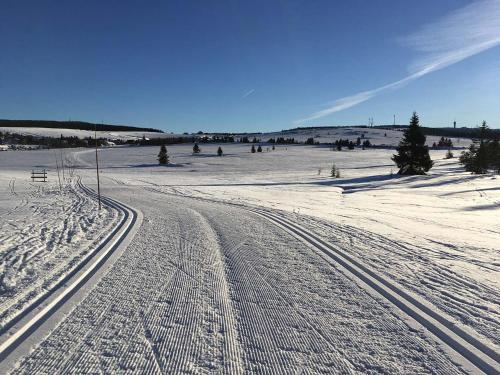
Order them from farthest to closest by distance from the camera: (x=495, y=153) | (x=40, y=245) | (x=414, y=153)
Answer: (x=495, y=153) < (x=414, y=153) < (x=40, y=245)

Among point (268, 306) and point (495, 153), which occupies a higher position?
point (495, 153)

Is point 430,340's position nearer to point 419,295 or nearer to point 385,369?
point 385,369

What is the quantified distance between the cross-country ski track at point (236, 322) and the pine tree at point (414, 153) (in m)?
34.4

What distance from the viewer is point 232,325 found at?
4.11m

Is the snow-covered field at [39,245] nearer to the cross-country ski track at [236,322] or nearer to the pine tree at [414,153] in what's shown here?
the cross-country ski track at [236,322]

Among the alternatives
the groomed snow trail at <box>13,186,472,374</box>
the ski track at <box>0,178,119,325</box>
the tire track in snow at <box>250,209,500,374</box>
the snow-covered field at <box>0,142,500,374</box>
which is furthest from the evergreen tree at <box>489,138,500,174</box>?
the groomed snow trail at <box>13,186,472,374</box>

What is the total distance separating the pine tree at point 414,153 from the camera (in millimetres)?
37594

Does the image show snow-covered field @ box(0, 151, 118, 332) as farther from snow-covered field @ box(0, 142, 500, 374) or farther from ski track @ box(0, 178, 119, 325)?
snow-covered field @ box(0, 142, 500, 374)

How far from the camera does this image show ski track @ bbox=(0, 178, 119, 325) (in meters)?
5.21

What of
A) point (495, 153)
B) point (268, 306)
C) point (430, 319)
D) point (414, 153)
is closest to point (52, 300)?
point (268, 306)

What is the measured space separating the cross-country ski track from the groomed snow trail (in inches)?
0.5

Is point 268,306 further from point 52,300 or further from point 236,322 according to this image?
point 52,300

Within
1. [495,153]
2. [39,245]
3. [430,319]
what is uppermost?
[495,153]

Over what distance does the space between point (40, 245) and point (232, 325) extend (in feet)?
18.9
